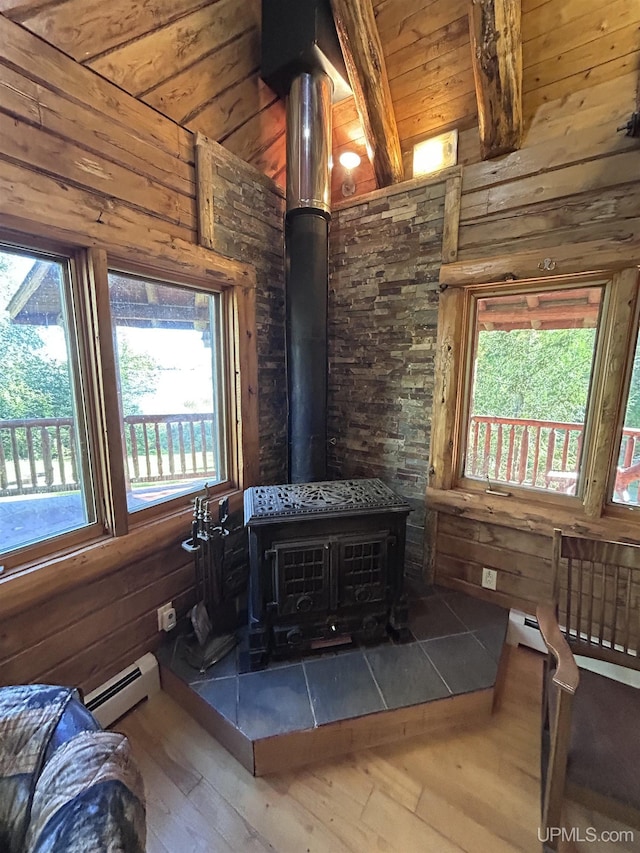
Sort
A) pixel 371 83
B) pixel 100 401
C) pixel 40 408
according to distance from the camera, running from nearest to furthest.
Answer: pixel 40 408
pixel 100 401
pixel 371 83

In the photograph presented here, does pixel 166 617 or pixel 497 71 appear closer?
pixel 497 71

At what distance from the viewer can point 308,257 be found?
209cm

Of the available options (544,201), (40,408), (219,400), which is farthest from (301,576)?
(544,201)

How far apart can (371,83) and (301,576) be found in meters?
2.59

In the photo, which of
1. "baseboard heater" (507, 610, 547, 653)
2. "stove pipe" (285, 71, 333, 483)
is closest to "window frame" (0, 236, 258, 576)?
"stove pipe" (285, 71, 333, 483)

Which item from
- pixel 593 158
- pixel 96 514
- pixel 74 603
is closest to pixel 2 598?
pixel 74 603

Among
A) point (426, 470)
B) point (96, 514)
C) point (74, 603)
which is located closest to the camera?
point (74, 603)

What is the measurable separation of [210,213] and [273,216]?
55 centimetres

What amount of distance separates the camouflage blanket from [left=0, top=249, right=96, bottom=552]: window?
0.70 metres

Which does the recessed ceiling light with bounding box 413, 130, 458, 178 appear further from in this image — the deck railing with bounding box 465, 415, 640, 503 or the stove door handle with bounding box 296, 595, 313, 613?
the stove door handle with bounding box 296, 595, 313, 613

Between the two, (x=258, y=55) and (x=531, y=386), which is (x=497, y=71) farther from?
(x=531, y=386)

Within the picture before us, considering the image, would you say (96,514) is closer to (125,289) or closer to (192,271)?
(125,289)

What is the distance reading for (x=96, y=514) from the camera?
1.68 metres

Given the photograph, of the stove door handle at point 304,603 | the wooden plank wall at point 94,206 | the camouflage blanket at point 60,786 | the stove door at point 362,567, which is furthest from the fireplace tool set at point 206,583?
the camouflage blanket at point 60,786
